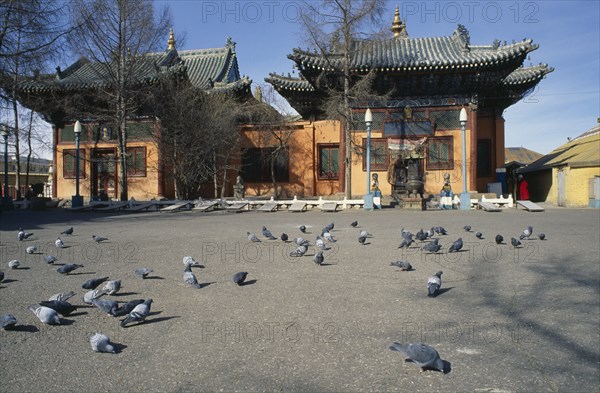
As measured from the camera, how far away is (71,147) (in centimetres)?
2052

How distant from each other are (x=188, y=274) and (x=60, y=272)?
154 cm

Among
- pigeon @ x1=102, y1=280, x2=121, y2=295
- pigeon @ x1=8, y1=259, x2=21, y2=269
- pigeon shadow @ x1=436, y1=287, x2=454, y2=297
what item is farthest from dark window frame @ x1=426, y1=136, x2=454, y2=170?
pigeon @ x1=102, y1=280, x2=121, y2=295

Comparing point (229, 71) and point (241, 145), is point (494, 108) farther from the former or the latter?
point (229, 71)

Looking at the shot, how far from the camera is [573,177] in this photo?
56.6 ft

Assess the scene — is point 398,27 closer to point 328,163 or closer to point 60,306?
point 328,163

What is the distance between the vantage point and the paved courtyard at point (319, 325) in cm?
234

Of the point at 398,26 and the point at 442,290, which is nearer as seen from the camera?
the point at 442,290

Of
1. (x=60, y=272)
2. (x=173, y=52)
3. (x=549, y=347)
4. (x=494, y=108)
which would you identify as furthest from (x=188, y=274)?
(x=173, y=52)

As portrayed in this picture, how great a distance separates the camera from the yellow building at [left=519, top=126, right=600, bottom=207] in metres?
16.7

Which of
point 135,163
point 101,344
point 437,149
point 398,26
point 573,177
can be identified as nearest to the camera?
point 101,344

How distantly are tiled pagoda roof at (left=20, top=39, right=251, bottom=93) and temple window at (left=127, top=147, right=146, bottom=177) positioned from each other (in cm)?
312

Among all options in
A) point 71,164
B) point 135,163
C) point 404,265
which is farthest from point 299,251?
point 71,164

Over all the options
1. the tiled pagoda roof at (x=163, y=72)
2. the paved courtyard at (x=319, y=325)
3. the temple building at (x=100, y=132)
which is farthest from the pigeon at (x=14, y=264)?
the temple building at (x=100, y=132)

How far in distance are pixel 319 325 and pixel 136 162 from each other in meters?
18.6
